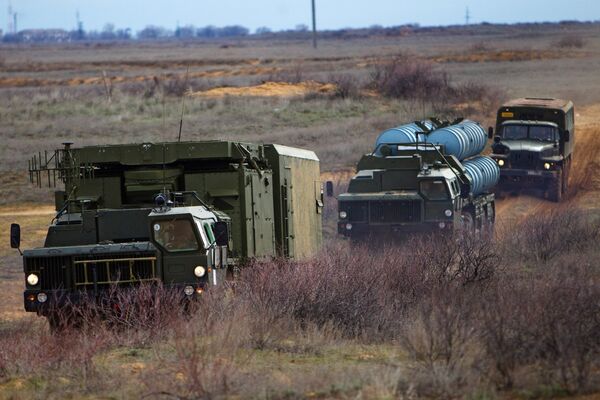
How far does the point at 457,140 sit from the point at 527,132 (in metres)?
8.00

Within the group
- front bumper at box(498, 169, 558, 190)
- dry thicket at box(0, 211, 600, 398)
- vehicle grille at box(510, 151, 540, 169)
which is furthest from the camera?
vehicle grille at box(510, 151, 540, 169)

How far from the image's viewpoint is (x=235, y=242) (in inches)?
679

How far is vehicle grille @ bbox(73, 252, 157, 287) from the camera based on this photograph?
14.3m

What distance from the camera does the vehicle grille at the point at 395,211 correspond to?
25291mm

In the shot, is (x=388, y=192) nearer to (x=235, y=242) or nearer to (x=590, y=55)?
(x=235, y=242)

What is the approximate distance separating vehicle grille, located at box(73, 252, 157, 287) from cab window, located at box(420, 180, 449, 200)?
1187 cm

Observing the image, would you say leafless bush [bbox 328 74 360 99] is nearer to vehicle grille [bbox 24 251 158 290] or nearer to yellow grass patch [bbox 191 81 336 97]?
yellow grass patch [bbox 191 81 336 97]

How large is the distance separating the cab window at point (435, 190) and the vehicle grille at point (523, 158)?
33.4ft

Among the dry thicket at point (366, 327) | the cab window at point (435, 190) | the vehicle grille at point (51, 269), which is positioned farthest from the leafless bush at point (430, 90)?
the vehicle grille at point (51, 269)

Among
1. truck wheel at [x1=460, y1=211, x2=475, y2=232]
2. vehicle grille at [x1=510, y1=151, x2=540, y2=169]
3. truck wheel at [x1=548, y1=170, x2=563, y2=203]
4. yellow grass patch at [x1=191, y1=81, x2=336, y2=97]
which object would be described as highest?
yellow grass patch at [x1=191, y1=81, x2=336, y2=97]

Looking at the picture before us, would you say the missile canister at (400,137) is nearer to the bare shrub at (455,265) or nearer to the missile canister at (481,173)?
the missile canister at (481,173)

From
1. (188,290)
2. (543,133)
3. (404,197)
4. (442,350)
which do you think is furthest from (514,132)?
(442,350)

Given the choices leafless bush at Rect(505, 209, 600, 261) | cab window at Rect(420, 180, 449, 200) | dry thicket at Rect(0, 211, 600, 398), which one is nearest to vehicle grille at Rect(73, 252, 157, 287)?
dry thicket at Rect(0, 211, 600, 398)

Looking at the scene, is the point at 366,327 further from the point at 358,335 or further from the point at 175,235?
the point at 175,235
